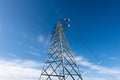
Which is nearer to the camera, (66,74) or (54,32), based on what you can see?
(66,74)

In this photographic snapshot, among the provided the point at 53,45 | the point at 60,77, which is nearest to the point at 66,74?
the point at 60,77

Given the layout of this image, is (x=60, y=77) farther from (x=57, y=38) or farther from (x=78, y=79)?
(x=57, y=38)

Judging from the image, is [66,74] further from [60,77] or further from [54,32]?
[54,32]

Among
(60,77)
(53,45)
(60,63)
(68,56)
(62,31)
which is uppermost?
(62,31)

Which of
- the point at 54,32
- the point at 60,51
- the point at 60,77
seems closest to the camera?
the point at 60,77

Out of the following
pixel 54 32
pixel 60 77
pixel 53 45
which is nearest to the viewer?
pixel 60 77

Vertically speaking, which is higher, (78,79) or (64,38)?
(64,38)

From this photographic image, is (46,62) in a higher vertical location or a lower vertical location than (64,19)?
lower

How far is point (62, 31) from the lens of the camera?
2483 centimetres

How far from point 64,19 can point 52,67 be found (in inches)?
285

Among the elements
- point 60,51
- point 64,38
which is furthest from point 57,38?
point 60,51

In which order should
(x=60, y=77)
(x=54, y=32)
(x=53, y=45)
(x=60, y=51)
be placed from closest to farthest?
(x=60, y=77) < (x=60, y=51) < (x=53, y=45) < (x=54, y=32)

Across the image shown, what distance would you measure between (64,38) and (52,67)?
4549 mm

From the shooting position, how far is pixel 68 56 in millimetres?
22094
